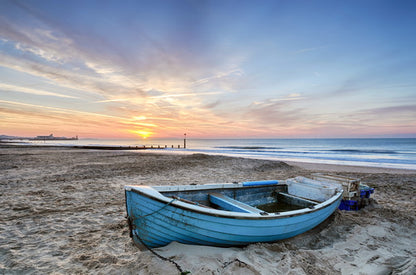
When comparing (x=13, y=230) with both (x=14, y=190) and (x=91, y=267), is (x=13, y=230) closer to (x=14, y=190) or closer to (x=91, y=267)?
(x=91, y=267)

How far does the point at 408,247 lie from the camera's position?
464 centimetres

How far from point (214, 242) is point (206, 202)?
1711 mm

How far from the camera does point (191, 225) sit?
12.3 feet

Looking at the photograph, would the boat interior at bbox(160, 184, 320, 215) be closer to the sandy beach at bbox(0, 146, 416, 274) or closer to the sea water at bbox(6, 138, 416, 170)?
the sandy beach at bbox(0, 146, 416, 274)

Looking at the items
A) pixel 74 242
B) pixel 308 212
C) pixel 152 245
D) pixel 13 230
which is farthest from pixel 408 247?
pixel 13 230

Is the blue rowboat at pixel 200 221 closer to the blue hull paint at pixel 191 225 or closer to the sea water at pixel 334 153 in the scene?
the blue hull paint at pixel 191 225

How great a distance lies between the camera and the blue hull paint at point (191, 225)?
372cm

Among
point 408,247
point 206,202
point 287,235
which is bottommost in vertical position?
point 408,247

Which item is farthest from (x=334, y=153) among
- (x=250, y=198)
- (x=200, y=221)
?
(x=200, y=221)

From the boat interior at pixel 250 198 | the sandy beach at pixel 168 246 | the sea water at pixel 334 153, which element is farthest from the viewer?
the sea water at pixel 334 153

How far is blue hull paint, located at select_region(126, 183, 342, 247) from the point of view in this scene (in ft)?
12.2

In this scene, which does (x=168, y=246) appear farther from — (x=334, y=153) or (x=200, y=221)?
(x=334, y=153)

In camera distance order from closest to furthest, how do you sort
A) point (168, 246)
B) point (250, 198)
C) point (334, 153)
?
point (168, 246) < point (250, 198) < point (334, 153)

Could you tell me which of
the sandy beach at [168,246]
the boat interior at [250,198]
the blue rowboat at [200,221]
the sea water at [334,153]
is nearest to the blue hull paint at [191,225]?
the blue rowboat at [200,221]
